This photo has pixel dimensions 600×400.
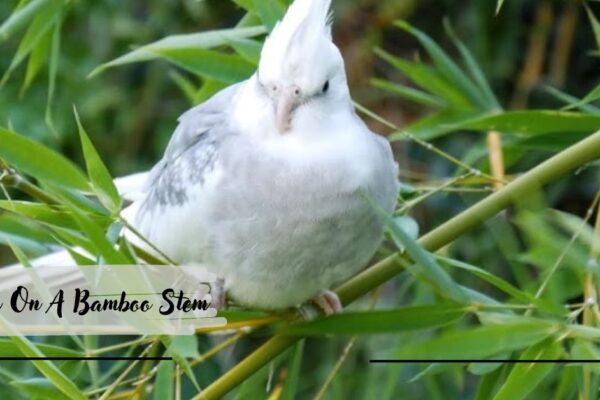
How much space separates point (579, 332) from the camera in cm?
101

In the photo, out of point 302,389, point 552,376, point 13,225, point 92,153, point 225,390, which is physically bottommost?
point 302,389

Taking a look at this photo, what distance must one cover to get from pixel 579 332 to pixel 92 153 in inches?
14.4

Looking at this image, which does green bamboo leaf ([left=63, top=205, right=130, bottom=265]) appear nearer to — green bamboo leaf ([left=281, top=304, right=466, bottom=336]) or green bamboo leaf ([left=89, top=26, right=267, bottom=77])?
green bamboo leaf ([left=281, top=304, right=466, bottom=336])

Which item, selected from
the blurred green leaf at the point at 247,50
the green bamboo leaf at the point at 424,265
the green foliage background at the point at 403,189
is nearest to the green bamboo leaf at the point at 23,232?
the green foliage background at the point at 403,189

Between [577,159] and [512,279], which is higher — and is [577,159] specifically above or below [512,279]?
above

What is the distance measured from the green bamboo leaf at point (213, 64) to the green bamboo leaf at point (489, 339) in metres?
0.41

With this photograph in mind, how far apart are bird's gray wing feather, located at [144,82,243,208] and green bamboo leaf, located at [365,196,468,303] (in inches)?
7.7

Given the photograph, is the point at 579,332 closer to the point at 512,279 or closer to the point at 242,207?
the point at 242,207

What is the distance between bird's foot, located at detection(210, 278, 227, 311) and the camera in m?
1.15

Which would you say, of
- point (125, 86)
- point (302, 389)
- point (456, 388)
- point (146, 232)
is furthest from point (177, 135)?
point (125, 86)

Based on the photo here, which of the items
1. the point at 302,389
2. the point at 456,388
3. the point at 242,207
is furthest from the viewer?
the point at 302,389

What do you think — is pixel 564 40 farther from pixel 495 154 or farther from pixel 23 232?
pixel 23 232

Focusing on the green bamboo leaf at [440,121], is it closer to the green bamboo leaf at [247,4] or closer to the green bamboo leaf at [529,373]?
the green bamboo leaf at [247,4]

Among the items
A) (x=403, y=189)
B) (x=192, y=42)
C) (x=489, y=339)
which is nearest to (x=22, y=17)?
(x=192, y=42)
